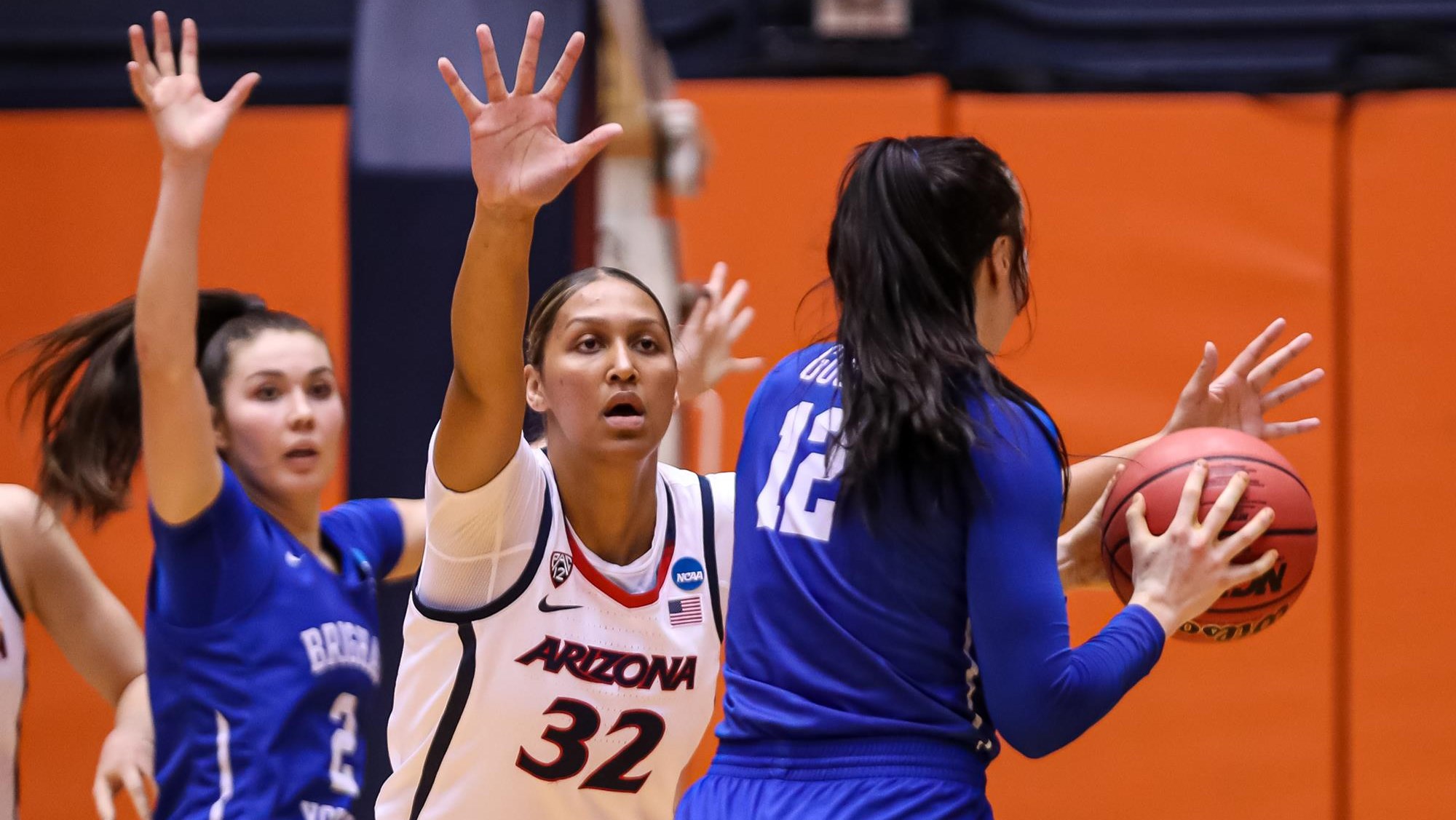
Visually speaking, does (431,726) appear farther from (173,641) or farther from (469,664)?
(173,641)

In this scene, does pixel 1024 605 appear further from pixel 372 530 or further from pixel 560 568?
pixel 372 530

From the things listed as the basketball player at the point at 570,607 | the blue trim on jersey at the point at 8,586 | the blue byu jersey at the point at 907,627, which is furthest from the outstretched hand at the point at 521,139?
the blue trim on jersey at the point at 8,586

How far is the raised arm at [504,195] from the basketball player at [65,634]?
3.18ft

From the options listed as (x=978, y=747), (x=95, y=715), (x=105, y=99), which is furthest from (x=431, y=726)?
(x=105, y=99)

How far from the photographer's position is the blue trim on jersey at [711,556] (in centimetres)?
265

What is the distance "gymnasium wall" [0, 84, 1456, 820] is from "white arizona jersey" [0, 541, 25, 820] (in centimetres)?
280

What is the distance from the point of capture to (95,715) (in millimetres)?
5375

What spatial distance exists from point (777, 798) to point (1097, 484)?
0.98 m

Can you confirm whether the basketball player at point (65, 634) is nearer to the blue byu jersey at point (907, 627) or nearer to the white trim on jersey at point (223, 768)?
the white trim on jersey at point (223, 768)

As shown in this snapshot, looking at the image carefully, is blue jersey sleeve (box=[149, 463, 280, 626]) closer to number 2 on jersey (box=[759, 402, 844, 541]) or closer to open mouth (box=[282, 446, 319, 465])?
open mouth (box=[282, 446, 319, 465])

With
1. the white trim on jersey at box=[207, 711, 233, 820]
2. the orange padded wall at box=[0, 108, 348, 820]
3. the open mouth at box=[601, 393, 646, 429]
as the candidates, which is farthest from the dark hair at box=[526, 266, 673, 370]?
the orange padded wall at box=[0, 108, 348, 820]

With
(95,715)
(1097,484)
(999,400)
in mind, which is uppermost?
(999,400)

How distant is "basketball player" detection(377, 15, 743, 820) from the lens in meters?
2.40

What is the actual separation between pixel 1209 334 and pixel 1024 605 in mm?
3567
